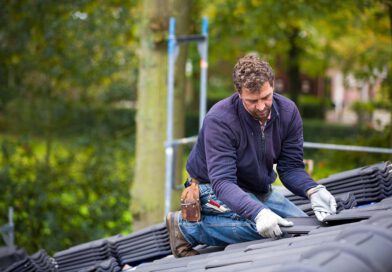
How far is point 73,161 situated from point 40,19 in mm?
2445

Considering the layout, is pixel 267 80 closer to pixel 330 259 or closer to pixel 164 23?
pixel 330 259

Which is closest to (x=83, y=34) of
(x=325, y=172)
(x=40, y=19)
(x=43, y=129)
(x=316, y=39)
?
(x=40, y=19)

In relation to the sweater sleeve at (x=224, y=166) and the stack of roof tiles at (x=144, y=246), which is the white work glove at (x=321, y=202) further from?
the stack of roof tiles at (x=144, y=246)

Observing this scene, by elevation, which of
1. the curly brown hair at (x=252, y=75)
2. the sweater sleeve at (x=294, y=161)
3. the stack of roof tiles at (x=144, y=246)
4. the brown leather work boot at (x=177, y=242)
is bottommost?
the stack of roof tiles at (x=144, y=246)

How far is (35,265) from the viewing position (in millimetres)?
6055

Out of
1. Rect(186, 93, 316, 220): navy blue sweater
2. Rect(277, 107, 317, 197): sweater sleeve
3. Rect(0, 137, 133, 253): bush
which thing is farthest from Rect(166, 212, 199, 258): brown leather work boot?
Rect(0, 137, 133, 253): bush

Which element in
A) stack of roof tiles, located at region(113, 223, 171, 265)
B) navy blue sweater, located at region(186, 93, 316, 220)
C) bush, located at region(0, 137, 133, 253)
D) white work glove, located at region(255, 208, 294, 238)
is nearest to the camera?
white work glove, located at region(255, 208, 294, 238)

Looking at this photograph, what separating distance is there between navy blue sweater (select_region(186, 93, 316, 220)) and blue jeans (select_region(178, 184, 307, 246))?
109 mm

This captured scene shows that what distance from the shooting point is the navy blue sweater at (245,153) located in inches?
155

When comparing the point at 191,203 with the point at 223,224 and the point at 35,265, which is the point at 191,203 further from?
the point at 35,265

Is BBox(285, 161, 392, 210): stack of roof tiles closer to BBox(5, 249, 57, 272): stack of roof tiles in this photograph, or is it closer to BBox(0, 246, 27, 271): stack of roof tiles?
BBox(5, 249, 57, 272): stack of roof tiles

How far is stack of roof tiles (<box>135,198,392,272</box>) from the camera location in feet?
8.39

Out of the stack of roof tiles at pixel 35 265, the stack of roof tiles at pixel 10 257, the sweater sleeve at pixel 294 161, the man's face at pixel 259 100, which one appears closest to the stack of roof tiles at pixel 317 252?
the sweater sleeve at pixel 294 161

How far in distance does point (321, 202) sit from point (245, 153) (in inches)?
22.4
